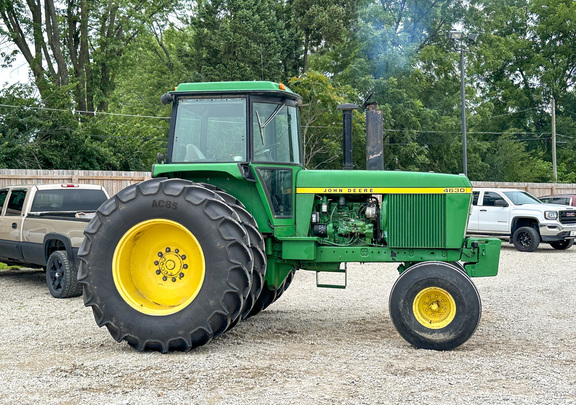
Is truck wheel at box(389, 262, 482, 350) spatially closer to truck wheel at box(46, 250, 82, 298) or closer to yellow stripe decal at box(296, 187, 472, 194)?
yellow stripe decal at box(296, 187, 472, 194)

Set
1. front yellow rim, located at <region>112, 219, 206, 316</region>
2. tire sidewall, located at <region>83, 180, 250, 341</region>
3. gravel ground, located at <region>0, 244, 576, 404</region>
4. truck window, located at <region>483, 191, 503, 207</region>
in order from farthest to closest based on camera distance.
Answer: truck window, located at <region>483, 191, 503, 207</region> → front yellow rim, located at <region>112, 219, 206, 316</region> → tire sidewall, located at <region>83, 180, 250, 341</region> → gravel ground, located at <region>0, 244, 576, 404</region>

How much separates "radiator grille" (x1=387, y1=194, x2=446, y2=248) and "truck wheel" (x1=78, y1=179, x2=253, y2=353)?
1675 mm

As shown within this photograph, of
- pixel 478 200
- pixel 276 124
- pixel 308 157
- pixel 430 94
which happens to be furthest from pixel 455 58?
pixel 276 124

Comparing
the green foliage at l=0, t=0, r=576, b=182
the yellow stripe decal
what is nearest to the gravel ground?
the yellow stripe decal

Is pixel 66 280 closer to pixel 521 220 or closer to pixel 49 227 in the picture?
pixel 49 227

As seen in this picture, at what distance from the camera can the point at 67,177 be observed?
1784cm

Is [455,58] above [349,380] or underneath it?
above

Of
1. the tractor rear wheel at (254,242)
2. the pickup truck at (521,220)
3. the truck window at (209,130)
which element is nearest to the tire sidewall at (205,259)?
the tractor rear wheel at (254,242)

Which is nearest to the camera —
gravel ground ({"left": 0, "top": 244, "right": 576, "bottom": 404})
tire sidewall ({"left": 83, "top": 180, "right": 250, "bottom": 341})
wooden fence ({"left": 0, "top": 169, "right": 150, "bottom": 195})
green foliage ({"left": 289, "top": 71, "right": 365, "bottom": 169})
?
gravel ground ({"left": 0, "top": 244, "right": 576, "bottom": 404})

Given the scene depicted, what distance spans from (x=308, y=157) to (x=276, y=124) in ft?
84.9

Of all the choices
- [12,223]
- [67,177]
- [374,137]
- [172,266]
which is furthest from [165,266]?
[67,177]

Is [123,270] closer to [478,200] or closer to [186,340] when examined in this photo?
[186,340]

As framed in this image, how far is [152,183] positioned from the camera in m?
6.30

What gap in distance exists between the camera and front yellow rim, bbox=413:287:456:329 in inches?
245
